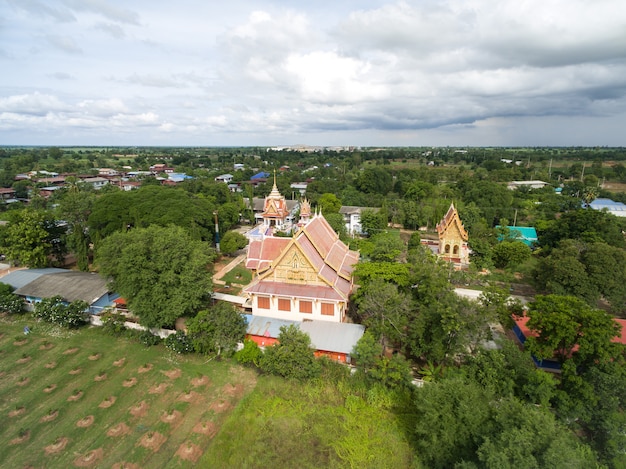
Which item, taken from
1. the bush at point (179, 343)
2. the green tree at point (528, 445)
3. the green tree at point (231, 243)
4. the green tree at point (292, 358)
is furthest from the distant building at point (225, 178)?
the green tree at point (528, 445)

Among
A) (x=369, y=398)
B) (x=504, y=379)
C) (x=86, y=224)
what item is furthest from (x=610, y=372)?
(x=86, y=224)

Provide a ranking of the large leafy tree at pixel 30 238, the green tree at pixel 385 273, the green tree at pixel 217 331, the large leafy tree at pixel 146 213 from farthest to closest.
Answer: the large leafy tree at pixel 146 213 < the large leafy tree at pixel 30 238 < the green tree at pixel 385 273 < the green tree at pixel 217 331

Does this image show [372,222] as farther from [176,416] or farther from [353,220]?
[176,416]

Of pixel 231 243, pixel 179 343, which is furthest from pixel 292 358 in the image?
pixel 231 243

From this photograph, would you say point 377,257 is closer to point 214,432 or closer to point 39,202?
point 214,432

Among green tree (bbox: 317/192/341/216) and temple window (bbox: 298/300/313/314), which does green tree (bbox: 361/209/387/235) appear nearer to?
green tree (bbox: 317/192/341/216)

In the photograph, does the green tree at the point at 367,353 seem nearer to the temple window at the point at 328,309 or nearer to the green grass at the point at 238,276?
the temple window at the point at 328,309

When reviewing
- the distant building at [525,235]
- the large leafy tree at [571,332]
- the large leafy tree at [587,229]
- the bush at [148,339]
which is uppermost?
the large leafy tree at [587,229]
